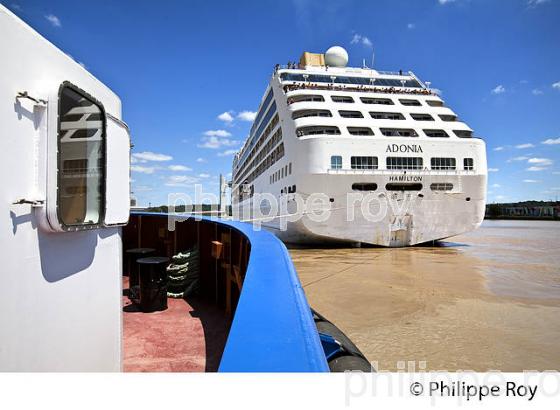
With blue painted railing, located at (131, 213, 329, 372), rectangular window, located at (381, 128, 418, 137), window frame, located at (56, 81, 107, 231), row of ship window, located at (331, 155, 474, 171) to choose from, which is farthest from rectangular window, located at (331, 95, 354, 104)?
blue painted railing, located at (131, 213, 329, 372)

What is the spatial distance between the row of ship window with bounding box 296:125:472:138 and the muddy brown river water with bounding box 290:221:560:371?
694cm

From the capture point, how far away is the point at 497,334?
6.46 meters

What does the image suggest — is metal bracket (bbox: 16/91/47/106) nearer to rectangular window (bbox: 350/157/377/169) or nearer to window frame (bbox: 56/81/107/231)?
window frame (bbox: 56/81/107/231)

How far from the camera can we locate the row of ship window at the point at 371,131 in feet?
60.3

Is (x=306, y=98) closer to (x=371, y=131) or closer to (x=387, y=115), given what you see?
(x=387, y=115)

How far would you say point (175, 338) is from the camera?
4.63 meters

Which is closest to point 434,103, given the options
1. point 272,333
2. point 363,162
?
point 363,162

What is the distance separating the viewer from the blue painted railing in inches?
52.6

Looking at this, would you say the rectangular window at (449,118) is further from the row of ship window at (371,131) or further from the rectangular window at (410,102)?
the rectangular window at (410,102)

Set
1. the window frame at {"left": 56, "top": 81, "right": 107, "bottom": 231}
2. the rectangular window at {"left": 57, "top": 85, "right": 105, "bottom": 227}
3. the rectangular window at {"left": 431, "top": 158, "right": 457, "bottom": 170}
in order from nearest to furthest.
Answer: the window frame at {"left": 56, "top": 81, "right": 107, "bottom": 231}
the rectangular window at {"left": 57, "top": 85, "right": 105, "bottom": 227}
the rectangular window at {"left": 431, "top": 158, "right": 457, "bottom": 170}

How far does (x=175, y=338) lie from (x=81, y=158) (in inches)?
118

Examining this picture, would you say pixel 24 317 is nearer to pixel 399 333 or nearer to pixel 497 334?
pixel 399 333
